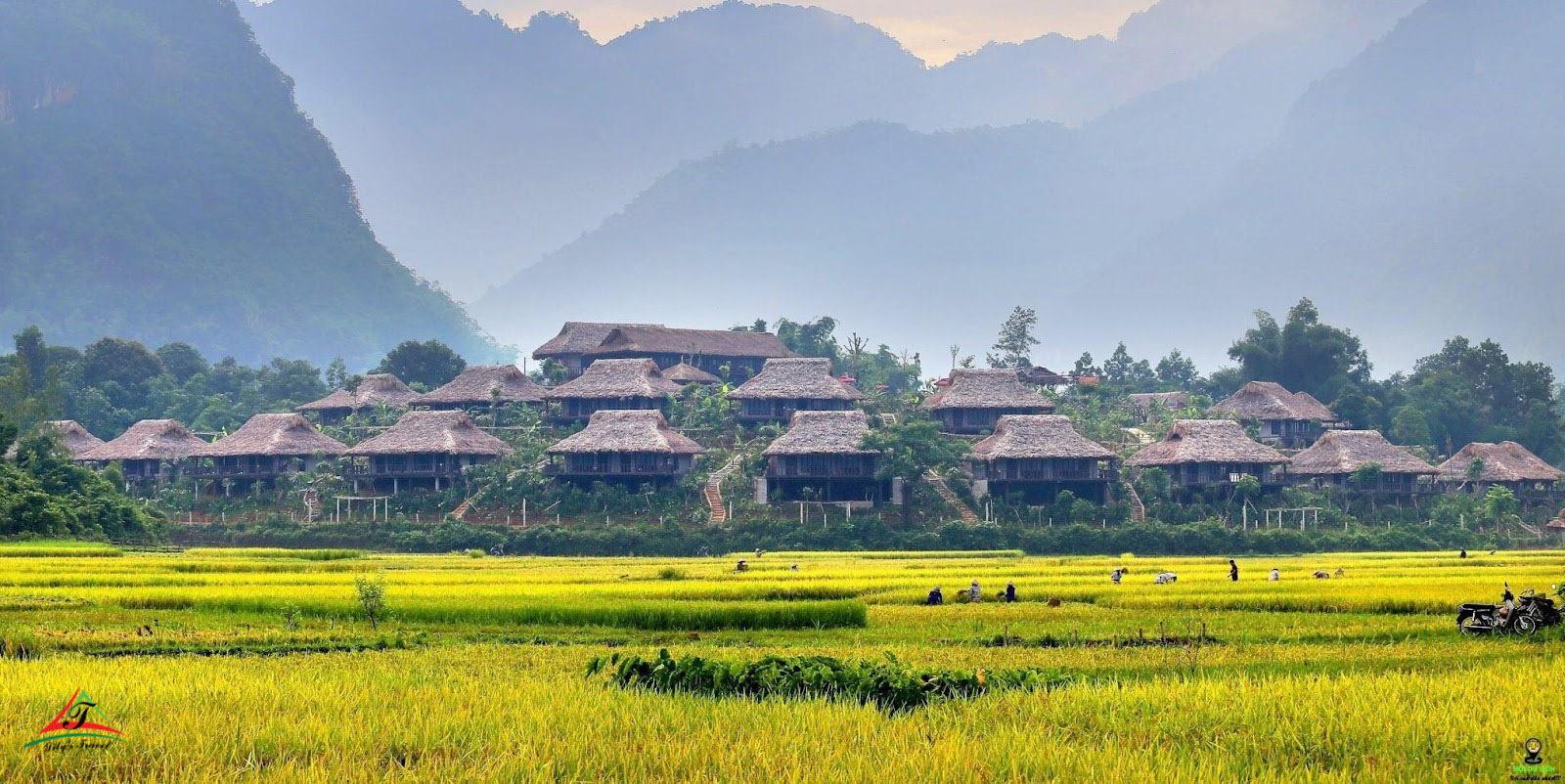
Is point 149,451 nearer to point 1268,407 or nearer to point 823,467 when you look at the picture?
point 823,467

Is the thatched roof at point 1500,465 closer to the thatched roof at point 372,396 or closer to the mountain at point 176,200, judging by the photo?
the thatched roof at point 372,396

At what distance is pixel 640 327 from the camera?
243 feet

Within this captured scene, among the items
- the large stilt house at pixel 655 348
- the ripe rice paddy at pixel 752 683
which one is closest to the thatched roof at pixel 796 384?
the large stilt house at pixel 655 348

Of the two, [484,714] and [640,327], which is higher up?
[640,327]

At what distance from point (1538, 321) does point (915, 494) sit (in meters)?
168

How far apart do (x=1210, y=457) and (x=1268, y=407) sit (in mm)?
14409

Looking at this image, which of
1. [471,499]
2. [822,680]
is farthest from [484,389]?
[822,680]

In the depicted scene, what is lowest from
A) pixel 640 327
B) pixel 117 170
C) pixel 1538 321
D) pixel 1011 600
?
pixel 1011 600

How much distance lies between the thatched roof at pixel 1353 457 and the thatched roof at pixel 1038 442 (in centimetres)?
→ 948

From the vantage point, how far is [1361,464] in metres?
57.0

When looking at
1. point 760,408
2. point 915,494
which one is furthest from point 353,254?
point 915,494

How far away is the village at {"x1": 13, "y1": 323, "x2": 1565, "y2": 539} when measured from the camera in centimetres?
5441

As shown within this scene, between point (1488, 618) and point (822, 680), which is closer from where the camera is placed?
point (822, 680)

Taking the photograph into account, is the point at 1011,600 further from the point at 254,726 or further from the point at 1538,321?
the point at 1538,321
